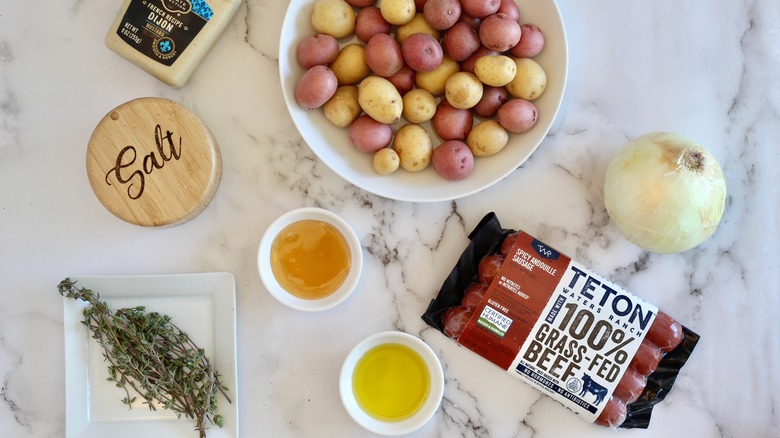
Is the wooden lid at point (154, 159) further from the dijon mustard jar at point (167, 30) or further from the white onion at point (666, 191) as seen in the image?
the white onion at point (666, 191)

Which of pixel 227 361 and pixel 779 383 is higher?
pixel 779 383

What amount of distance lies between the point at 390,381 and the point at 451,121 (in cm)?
43

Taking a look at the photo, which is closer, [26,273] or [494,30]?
[494,30]

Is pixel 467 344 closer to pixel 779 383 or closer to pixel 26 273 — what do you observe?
pixel 779 383

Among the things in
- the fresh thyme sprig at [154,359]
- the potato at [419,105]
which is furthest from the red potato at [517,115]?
the fresh thyme sprig at [154,359]

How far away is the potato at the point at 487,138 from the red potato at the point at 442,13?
165 mm

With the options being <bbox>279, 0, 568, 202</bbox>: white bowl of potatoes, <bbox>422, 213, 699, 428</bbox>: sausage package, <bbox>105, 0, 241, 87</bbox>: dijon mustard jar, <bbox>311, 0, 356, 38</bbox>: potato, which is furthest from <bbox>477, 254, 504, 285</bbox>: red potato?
<bbox>105, 0, 241, 87</bbox>: dijon mustard jar

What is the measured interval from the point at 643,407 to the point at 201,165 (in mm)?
820

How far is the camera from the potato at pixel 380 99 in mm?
1024

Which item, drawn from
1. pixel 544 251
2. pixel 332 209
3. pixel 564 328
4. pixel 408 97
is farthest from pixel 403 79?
pixel 564 328

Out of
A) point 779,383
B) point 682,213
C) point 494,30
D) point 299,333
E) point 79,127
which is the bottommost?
point 299,333

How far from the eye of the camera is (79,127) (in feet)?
3.73

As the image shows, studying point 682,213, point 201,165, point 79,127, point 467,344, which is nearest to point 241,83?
point 201,165

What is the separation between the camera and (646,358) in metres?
1.06
